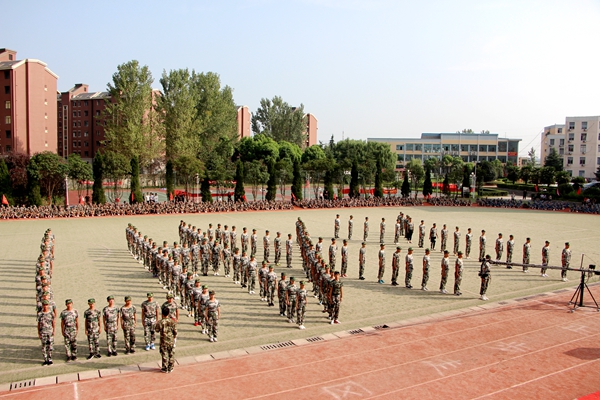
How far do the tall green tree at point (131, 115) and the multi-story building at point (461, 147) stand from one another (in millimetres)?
51880

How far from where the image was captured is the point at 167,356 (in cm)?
812

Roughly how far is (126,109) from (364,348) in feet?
141

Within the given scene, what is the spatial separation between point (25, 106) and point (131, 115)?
1396 centimetres

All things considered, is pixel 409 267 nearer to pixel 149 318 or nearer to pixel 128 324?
pixel 149 318

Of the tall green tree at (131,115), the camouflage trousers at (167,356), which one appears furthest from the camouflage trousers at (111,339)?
the tall green tree at (131,115)

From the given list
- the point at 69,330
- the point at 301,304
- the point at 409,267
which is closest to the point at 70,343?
the point at 69,330

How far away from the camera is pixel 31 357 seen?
8734mm

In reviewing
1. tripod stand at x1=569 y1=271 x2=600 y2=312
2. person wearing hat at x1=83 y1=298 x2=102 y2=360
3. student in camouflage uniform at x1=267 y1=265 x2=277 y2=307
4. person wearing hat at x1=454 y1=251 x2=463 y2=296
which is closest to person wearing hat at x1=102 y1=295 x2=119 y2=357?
person wearing hat at x1=83 y1=298 x2=102 y2=360

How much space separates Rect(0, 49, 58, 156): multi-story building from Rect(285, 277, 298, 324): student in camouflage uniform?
46682 millimetres

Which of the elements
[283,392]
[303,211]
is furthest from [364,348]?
[303,211]

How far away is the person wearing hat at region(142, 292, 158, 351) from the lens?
9203 millimetres

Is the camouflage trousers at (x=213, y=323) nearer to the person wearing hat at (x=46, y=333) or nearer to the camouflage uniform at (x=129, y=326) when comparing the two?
the camouflage uniform at (x=129, y=326)

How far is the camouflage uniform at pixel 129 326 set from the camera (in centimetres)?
895

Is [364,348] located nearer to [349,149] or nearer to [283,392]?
[283,392]
